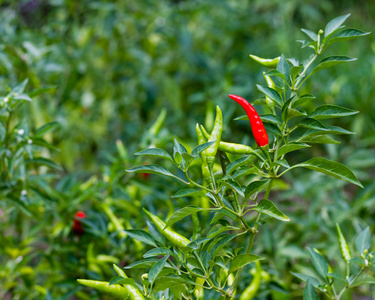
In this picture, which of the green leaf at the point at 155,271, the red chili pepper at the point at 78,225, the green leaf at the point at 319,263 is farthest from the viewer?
the red chili pepper at the point at 78,225

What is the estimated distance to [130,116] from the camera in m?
2.24

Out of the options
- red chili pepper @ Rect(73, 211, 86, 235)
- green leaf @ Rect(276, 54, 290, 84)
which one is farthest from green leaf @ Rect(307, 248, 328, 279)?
red chili pepper @ Rect(73, 211, 86, 235)

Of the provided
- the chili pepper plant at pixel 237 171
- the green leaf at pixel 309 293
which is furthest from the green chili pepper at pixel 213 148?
the green leaf at pixel 309 293

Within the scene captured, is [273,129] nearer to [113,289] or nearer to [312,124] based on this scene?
[312,124]

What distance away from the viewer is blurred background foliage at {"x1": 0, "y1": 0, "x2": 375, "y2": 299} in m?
1.03

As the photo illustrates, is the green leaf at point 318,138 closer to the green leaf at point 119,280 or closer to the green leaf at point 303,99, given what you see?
the green leaf at point 303,99

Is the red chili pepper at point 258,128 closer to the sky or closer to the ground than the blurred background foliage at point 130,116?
closer to the sky

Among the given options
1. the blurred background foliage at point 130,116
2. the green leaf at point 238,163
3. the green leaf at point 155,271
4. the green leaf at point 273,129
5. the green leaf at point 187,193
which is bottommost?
the blurred background foliage at point 130,116

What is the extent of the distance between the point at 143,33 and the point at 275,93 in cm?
150

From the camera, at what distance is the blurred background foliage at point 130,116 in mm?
1027

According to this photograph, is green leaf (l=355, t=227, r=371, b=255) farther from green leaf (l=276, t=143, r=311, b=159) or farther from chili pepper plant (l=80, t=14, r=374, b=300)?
green leaf (l=276, t=143, r=311, b=159)

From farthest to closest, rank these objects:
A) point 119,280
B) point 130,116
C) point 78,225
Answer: point 130,116, point 78,225, point 119,280

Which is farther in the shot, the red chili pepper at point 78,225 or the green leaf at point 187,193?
the red chili pepper at point 78,225

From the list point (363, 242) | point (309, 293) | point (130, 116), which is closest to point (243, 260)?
point (309, 293)
